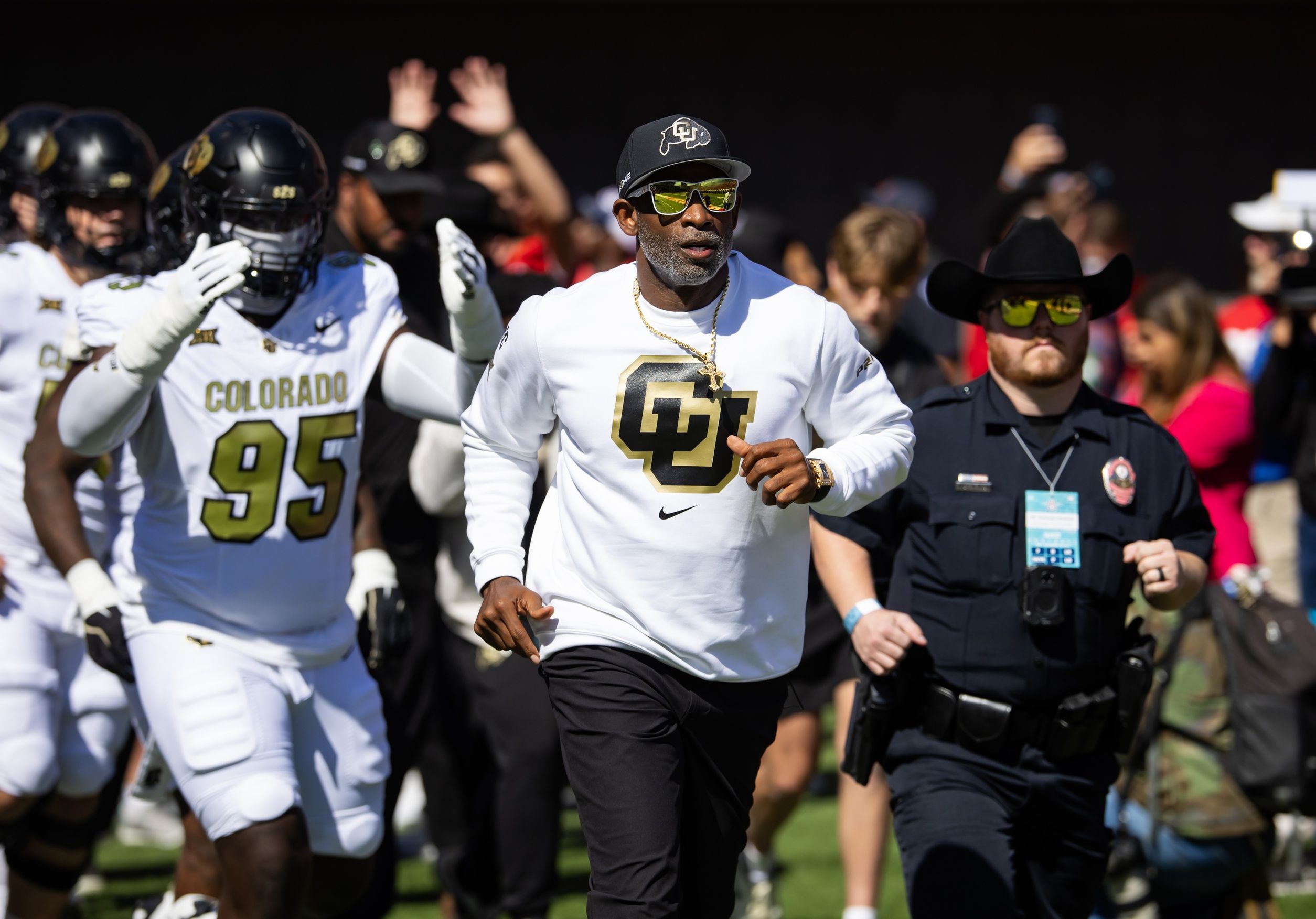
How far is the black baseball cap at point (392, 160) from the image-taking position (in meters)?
6.51

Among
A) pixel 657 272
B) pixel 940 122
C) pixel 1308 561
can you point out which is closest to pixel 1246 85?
pixel 940 122

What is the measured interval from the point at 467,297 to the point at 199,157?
925mm

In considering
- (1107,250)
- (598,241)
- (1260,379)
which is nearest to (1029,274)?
(1260,379)

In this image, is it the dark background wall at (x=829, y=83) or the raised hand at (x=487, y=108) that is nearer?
the raised hand at (x=487, y=108)

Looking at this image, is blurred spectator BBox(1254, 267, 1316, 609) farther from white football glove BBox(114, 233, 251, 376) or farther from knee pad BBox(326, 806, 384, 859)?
white football glove BBox(114, 233, 251, 376)

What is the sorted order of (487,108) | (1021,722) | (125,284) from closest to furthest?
(1021,722) < (125,284) < (487,108)

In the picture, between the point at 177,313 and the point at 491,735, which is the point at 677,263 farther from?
the point at 491,735

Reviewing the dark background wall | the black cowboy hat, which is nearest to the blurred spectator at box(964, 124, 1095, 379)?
the black cowboy hat

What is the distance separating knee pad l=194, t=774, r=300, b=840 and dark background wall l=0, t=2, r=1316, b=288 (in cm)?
1145

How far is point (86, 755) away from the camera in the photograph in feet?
18.6

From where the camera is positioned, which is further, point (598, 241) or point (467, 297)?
point (598, 241)

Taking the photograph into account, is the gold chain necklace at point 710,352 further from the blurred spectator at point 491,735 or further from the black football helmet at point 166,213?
the black football helmet at point 166,213

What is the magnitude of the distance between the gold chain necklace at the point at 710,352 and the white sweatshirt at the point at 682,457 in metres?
0.01

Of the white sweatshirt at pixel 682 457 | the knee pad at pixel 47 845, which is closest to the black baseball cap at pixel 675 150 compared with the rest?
the white sweatshirt at pixel 682 457
